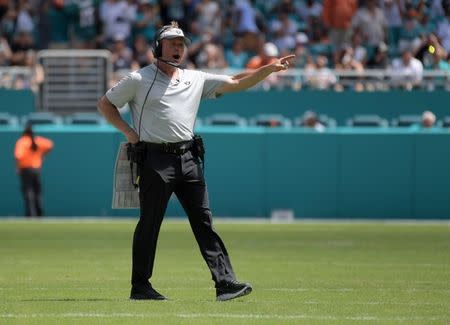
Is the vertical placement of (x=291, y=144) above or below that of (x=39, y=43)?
below

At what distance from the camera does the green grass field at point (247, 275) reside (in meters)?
9.95

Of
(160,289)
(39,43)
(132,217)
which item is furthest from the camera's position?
(39,43)

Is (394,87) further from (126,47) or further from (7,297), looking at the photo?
(7,297)

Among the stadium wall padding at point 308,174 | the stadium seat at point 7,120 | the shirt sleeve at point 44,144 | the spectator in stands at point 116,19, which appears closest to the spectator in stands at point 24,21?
the spectator in stands at point 116,19

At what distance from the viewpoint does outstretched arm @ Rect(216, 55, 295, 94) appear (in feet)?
35.7

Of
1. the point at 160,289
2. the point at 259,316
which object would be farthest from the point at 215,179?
the point at 259,316

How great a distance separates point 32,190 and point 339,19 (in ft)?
23.1

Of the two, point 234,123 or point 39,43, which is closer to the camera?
point 234,123

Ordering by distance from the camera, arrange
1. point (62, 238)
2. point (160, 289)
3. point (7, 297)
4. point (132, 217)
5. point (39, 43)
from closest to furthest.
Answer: point (7, 297) → point (160, 289) → point (62, 238) → point (132, 217) → point (39, 43)

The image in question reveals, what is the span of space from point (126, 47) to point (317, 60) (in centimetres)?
419

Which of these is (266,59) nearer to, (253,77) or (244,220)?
(244,220)

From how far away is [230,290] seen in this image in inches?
432

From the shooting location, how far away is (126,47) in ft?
92.1

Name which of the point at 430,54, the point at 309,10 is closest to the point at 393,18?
the point at 430,54
